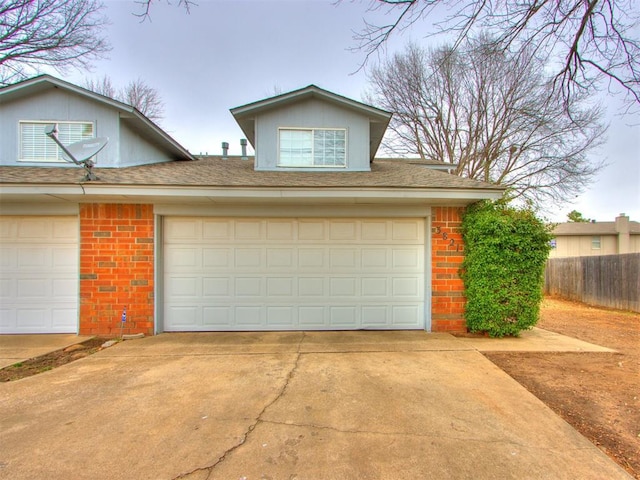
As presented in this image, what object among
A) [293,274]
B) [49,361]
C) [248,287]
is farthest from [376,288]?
[49,361]

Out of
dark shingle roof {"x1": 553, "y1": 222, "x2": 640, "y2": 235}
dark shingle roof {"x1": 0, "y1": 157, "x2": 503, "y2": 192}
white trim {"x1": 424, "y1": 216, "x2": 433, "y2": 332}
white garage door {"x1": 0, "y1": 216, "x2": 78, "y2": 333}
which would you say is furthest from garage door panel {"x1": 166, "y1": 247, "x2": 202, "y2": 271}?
dark shingle roof {"x1": 553, "y1": 222, "x2": 640, "y2": 235}

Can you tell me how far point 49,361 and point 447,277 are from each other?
681 centimetres

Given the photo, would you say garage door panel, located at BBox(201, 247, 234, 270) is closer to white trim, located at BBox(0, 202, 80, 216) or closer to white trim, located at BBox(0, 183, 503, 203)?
white trim, located at BBox(0, 183, 503, 203)

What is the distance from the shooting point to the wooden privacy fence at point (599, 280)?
30.6 feet

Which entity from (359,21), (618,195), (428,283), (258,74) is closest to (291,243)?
(428,283)

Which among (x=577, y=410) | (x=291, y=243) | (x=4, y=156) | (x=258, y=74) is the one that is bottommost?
(x=577, y=410)

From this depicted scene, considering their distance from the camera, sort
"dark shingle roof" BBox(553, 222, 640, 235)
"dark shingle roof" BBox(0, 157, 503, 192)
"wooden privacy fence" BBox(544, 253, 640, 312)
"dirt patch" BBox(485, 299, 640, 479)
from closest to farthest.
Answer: "dirt patch" BBox(485, 299, 640, 479) → "dark shingle roof" BBox(0, 157, 503, 192) → "wooden privacy fence" BBox(544, 253, 640, 312) → "dark shingle roof" BBox(553, 222, 640, 235)

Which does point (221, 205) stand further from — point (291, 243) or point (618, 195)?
point (618, 195)

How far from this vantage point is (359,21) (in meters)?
4.34

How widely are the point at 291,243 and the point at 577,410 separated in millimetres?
4698

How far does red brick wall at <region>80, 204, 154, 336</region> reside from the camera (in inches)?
223

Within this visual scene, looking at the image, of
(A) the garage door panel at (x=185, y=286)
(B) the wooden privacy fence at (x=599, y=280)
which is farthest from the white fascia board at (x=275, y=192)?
(B) the wooden privacy fence at (x=599, y=280)

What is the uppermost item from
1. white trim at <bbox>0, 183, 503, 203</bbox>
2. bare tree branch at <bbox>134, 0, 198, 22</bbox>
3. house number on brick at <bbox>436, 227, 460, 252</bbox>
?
bare tree branch at <bbox>134, 0, 198, 22</bbox>

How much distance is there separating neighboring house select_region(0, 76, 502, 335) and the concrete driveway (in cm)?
154
